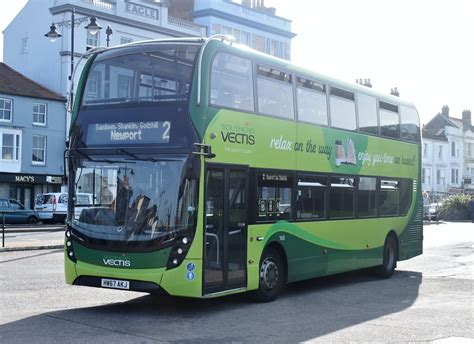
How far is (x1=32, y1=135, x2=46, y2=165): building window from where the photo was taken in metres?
45.7

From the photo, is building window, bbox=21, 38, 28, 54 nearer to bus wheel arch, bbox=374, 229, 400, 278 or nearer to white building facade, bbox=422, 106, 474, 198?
bus wheel arch, bbox=374, 229, 400, 278

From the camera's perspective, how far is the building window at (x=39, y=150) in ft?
150

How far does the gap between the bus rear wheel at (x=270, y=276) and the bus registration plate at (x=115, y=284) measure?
2.36 meters

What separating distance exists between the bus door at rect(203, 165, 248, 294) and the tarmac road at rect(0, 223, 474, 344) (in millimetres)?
548

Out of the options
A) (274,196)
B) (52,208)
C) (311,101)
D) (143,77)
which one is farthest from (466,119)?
(143,77)

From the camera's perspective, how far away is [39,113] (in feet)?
152

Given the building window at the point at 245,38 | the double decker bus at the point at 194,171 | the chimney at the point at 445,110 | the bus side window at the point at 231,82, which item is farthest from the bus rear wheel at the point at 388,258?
the chimney at the point at 445,110

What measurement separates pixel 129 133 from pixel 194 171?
1237 mm

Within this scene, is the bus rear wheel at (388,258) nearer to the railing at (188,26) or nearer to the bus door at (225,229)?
the bus door at (225,229)

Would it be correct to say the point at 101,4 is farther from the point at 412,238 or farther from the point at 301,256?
the point at 301,256

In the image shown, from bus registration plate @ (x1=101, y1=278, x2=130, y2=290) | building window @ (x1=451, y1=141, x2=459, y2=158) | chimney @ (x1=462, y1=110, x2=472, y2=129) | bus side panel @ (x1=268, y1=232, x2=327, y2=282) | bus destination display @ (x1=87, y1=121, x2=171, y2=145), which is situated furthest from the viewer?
chimney @ (x1=462, y1=110, x2=472, y2=129)

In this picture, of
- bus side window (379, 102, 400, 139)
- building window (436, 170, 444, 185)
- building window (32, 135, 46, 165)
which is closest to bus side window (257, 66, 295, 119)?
bus side window (379, 102, 400, 139)

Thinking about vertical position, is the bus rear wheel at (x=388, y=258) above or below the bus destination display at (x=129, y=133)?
below

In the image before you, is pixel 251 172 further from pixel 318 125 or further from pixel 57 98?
pixel 57 98
